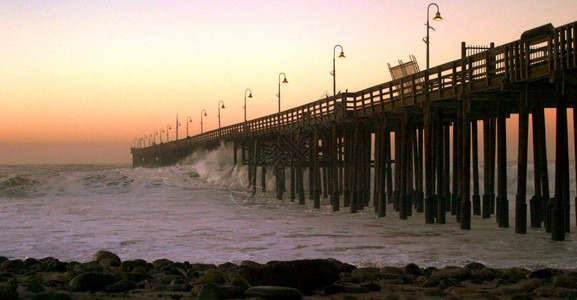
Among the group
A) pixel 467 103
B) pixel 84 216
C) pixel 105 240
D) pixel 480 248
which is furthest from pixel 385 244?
pixel 84 216

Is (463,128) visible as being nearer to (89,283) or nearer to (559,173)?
(559,173)

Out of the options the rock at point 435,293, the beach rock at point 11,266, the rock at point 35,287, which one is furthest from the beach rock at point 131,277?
the rock at point 435,293

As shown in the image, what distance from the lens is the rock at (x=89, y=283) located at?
325 inches

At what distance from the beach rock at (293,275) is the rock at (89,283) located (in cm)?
170

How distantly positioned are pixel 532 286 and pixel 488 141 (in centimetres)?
1449

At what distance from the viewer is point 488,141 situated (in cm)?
2231

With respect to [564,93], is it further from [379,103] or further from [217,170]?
[217,170]

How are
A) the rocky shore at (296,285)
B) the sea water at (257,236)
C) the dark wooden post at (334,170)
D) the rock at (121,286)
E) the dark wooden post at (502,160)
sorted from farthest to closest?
the dark wooden post at (334,170)
the dark wooden post at (502,160)
the sea water at (257,236)
the rock at (121,286)
the rocky shore at (296,285)

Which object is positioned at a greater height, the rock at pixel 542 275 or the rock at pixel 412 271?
the rock at pixel 542 275

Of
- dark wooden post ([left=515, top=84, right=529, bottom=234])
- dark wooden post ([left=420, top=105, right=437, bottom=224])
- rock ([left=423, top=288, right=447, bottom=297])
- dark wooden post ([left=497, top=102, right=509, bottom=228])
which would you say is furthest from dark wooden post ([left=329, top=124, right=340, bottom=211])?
rock ([left=423, top=288, right=447, bottom=297])

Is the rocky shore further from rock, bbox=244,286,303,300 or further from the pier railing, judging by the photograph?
the pier railing

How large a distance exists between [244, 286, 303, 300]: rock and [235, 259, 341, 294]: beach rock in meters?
0.47

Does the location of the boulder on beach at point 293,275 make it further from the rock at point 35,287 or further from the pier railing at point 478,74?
the pier railing at point 478,74

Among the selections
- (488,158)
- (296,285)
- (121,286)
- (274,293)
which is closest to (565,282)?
(296,285)
